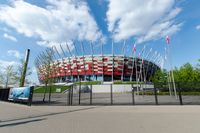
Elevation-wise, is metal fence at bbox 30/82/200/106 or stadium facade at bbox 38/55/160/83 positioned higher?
stadium facade at bbox 38/55/160/83

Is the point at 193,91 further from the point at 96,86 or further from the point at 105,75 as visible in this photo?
the point at 105,75

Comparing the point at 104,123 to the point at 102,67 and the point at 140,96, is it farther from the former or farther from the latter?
the point at 102,67

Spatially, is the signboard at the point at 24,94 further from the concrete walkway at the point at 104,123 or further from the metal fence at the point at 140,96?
the concrete walkway at the point at 104,123

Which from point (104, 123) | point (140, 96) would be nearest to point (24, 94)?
point (104, 123)

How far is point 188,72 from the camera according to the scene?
4669 cm

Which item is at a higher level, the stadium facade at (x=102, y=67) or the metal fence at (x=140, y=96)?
the stadium facade at (x=102, y=67)

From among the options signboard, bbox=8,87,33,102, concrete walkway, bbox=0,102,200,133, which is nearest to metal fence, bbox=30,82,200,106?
signboard, bbox=8,87,33,102

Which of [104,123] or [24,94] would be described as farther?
[24,94]

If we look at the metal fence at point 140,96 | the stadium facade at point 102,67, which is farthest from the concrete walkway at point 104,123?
the stadium facade at point 102,67

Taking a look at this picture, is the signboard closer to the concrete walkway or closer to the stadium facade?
the concrete walkway

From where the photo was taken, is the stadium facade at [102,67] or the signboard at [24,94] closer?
the signboard at [24,94]

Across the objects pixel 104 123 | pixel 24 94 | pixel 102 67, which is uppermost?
pixel 102 67

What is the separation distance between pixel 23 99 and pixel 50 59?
9397 millimetres

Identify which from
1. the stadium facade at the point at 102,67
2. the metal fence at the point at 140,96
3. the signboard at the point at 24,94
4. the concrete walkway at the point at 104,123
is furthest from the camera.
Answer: the stadium facade at the point at 102,67
